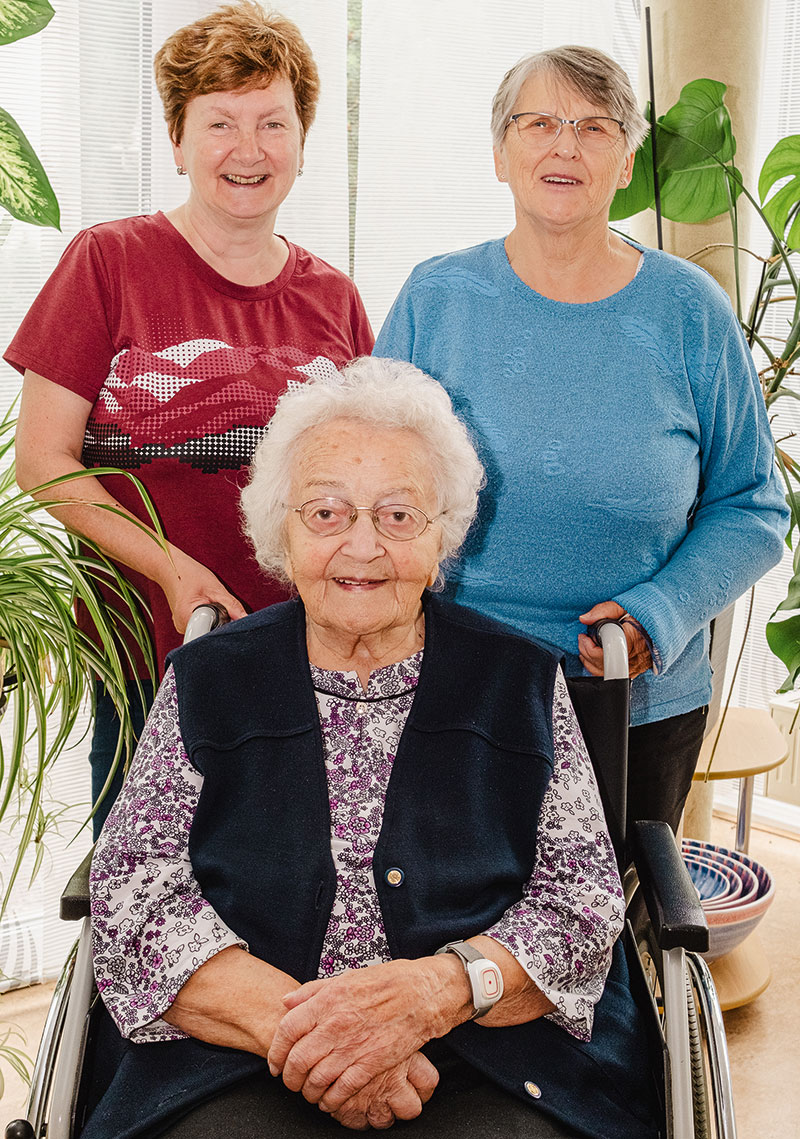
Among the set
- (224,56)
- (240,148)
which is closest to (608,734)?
(240,148)

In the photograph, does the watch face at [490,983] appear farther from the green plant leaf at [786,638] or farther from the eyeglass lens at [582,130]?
the green plant leaf at [786,638]

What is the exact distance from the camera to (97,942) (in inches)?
54.2

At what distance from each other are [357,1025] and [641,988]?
474 mm

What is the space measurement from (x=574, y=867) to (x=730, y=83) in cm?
203

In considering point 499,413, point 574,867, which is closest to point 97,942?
point 574,867

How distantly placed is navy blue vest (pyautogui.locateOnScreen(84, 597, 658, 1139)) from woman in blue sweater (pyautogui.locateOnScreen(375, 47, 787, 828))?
273 millimetres

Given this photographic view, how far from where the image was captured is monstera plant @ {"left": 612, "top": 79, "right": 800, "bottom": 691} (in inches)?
94.8

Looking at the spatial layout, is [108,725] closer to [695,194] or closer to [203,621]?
[203,621]

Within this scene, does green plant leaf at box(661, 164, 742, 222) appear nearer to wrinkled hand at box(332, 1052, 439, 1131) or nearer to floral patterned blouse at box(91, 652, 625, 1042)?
floral patterned blouse at box(91, 652, 625, 1042)

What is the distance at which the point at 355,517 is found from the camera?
4.92 feet

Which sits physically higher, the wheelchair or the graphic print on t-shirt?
the graphic print on t-shirt

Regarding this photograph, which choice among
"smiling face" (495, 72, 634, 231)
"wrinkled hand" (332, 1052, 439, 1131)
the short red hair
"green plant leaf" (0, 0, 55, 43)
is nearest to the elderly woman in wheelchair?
"wrinkled hand" (332, 1052, 439, 1131)

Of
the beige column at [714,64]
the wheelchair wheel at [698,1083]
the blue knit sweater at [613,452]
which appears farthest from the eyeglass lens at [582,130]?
the wheelchair wheel at [698,1083]

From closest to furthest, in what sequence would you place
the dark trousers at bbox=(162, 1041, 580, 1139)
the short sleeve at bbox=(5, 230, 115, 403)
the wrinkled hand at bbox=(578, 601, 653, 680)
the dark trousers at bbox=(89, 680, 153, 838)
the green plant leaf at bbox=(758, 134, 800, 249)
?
the dark trousers at bbox=(162, 1041, 580, 1139)
the wrinkled hand at bbox=(578, 601, 653, 680)
the short sleeve at bbox=(5, 230, 115, 403)
the dark trousers at bbox=(89, 680, 153, 838)
the green plant leaf at bbox=(758, 134, 800, 249)
